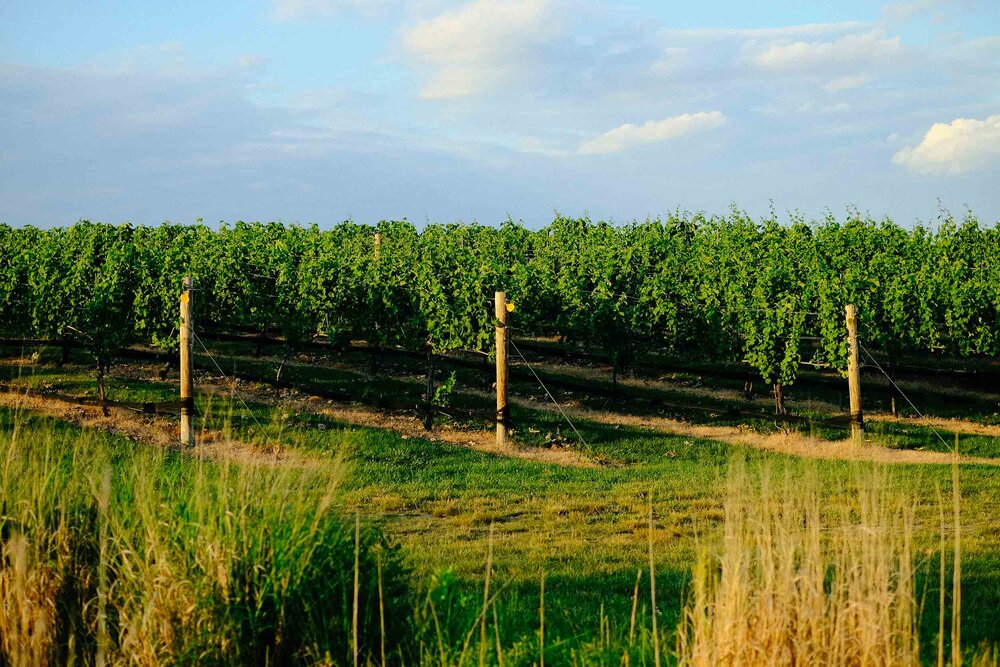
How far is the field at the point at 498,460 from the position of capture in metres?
Answer: 4.41

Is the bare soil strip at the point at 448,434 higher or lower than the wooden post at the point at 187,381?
lower

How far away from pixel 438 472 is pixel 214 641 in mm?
8741

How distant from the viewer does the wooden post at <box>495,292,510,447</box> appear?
49.6 feet

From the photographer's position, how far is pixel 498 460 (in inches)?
550

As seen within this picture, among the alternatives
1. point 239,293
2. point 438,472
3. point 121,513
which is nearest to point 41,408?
point 239,293

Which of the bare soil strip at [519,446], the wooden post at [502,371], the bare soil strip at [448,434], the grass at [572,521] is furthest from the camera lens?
the wooden post at [502,371]

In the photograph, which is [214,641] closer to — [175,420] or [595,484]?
[595,484]

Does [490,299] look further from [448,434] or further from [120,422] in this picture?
[120,422]

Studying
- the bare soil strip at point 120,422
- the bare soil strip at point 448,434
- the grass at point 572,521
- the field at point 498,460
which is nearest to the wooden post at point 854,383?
the field at point 498,460

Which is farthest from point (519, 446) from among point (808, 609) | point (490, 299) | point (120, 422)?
point (808, 609)

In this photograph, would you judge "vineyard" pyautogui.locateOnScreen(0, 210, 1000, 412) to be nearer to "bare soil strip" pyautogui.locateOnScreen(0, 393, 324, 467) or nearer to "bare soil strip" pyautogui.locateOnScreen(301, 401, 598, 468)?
"bare soil strip" pyautogui.locateOnScreen(0, 393, 324, 467)

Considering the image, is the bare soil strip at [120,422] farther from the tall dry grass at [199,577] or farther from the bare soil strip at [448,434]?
the tall dry grass at [199,577]

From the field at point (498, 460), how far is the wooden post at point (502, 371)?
37 centimetres

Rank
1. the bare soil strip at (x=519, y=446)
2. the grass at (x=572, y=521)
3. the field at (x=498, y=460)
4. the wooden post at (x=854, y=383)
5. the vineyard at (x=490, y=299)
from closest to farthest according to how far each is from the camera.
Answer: the field at (x=498, y=460)
the grass at (x=572, y=521)
the bare soil strip at (x=519, y=446)
the wooden post at (x=854, y=383)
the vineyard at (x=490, y=299)
